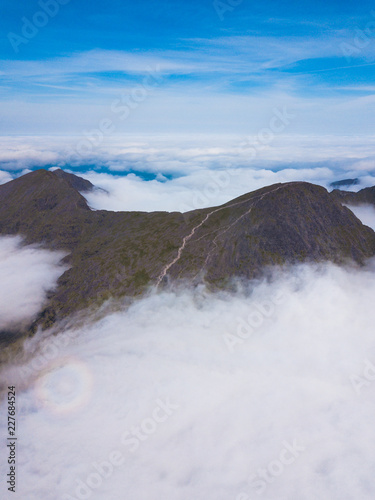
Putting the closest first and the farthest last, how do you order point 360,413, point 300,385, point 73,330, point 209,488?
1. point 209,488
2. point 360,413
3. point 300,385
4. point 73,330

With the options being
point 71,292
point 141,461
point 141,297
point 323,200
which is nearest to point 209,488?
point 141,461

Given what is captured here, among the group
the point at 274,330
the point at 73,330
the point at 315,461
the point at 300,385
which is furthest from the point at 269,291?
the point at 73,330

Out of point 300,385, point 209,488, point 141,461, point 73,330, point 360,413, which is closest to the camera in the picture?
point 209,488

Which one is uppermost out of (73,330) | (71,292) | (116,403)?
(71,292)

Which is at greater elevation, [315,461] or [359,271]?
[359,271]

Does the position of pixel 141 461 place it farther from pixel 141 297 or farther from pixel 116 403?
pixel 141 297

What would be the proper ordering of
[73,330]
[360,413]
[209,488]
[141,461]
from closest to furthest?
[209,488]
[141,461]
[360,413]
[73,330]

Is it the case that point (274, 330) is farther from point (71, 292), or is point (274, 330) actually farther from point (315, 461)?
point (71, 292)

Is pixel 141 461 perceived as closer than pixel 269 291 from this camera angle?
Yes

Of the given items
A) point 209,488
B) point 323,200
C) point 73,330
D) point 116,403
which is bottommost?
point 209,488
